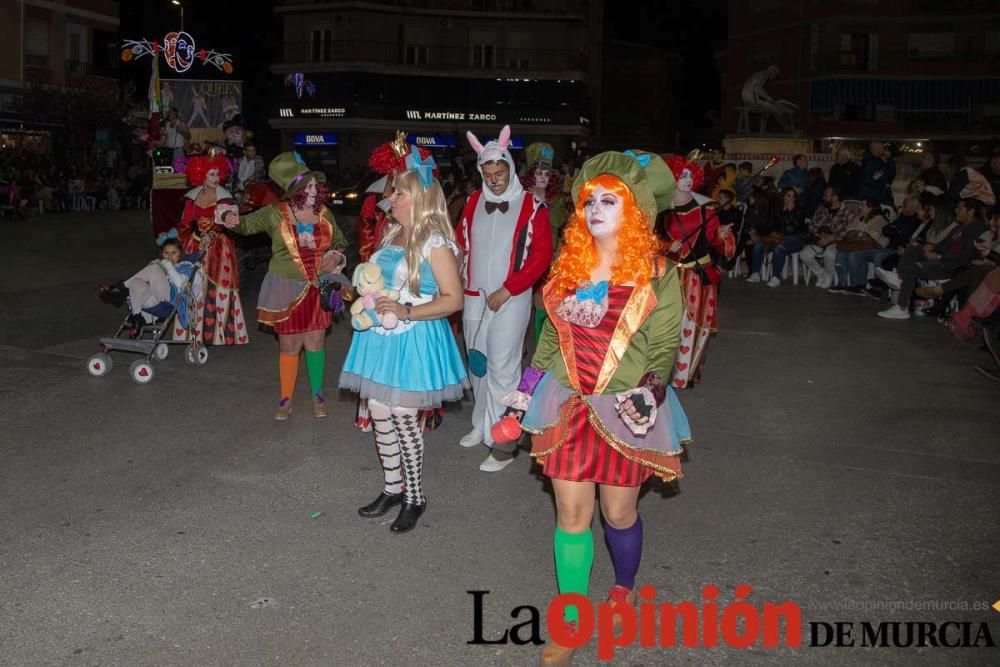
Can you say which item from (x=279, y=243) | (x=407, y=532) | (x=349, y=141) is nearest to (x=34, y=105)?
(x=349, y=141)

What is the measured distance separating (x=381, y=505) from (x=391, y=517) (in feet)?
0.29

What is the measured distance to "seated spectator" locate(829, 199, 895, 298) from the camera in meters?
15.3

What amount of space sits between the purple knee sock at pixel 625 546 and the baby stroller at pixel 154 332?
224 inches

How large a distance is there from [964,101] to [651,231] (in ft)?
159

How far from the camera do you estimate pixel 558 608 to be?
3.94 metres

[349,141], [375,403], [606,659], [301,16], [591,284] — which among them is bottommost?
[606,659]

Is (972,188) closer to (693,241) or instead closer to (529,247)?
(693,241)

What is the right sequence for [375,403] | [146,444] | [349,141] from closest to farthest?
[375,403]
[146,444]
[349,141]

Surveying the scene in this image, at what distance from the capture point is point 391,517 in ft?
17.8

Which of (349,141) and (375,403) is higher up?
(349,141)

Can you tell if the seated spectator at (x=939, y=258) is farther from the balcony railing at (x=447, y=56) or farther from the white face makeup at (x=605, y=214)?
the balcony railing at (x=447, y=56)

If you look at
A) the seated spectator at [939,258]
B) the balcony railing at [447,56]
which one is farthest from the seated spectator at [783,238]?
the balcony railing at [447,56]

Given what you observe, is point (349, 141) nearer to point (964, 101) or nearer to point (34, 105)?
point (34, 105)

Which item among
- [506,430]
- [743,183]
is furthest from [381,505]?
[743,183]
